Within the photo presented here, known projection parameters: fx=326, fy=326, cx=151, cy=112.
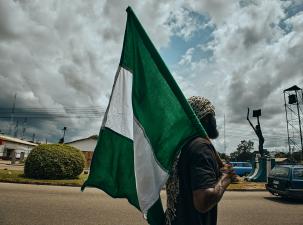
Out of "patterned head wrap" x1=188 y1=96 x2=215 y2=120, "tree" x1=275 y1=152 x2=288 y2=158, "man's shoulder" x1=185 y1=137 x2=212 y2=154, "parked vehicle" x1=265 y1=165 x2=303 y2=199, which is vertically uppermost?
"tree" x1=275 y1=152 x2=288 y2=158

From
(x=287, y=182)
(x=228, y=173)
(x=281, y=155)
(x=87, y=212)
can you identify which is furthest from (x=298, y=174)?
(x=281, y=155)

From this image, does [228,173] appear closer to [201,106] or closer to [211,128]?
[211,128]

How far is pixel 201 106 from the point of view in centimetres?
260

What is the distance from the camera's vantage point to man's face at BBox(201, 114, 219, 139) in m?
2.57

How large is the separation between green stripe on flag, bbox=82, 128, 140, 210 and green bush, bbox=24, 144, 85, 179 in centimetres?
1544

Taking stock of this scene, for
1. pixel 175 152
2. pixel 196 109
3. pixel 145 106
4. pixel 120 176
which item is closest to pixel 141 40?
pixel 145 106

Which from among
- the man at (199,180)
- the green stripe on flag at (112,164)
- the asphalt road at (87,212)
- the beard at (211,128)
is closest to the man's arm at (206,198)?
the man at (199,180)

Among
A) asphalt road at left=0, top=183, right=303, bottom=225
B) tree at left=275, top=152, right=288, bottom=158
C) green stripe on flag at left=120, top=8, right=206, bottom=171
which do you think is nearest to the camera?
green stripe on flag at left=120, top=8, right=206, bottom=171

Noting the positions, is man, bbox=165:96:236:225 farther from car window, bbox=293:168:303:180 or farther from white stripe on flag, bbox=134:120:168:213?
car window, bbox=293:168:303:180

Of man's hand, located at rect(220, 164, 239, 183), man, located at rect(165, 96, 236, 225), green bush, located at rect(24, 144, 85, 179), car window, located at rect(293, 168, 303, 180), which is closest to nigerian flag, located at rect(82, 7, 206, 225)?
man, located at rect(165, 96, 236, 225)

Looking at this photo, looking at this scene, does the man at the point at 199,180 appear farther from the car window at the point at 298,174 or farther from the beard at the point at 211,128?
the car window at the point at 298,174

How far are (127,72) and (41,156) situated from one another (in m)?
16.0

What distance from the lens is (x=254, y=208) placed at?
441 inches

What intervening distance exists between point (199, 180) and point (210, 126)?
59 centimetres
